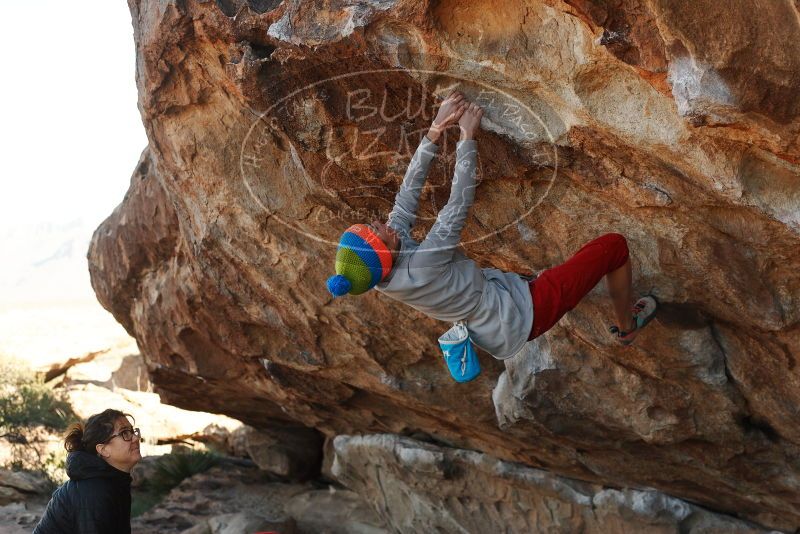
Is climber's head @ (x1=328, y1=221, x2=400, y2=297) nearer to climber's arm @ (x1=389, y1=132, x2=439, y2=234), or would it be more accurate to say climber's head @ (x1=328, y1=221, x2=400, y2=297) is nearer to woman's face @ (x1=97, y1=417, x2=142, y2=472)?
climber's arm @ (x1=389, y1=132, x2=439, y2=234)

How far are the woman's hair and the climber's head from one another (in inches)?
56.8

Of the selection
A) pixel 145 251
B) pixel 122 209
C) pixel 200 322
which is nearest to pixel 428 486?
pixel 200 322

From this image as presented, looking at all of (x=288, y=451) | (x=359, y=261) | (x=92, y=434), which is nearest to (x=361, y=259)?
(x=359, y=261)

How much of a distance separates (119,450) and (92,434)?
0.53 feet

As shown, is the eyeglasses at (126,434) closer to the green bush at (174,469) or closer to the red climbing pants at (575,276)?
the red climbing pants at (575,276)

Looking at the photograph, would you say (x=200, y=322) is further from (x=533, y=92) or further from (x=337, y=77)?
(x=533, y=92)

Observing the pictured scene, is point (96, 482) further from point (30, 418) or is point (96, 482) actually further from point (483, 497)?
point (30, 418)

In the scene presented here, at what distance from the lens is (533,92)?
12.3ft

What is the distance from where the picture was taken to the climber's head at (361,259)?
12.2 ft

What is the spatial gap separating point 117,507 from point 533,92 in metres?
2.84

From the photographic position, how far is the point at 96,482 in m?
4.10

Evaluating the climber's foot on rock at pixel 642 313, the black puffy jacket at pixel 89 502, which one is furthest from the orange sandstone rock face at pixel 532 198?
the black puffy jacket at pixel 89 502

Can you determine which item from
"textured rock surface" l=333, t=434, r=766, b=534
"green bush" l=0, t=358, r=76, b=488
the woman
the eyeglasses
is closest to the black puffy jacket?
the woman

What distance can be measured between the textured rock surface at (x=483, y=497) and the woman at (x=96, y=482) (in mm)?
3257
